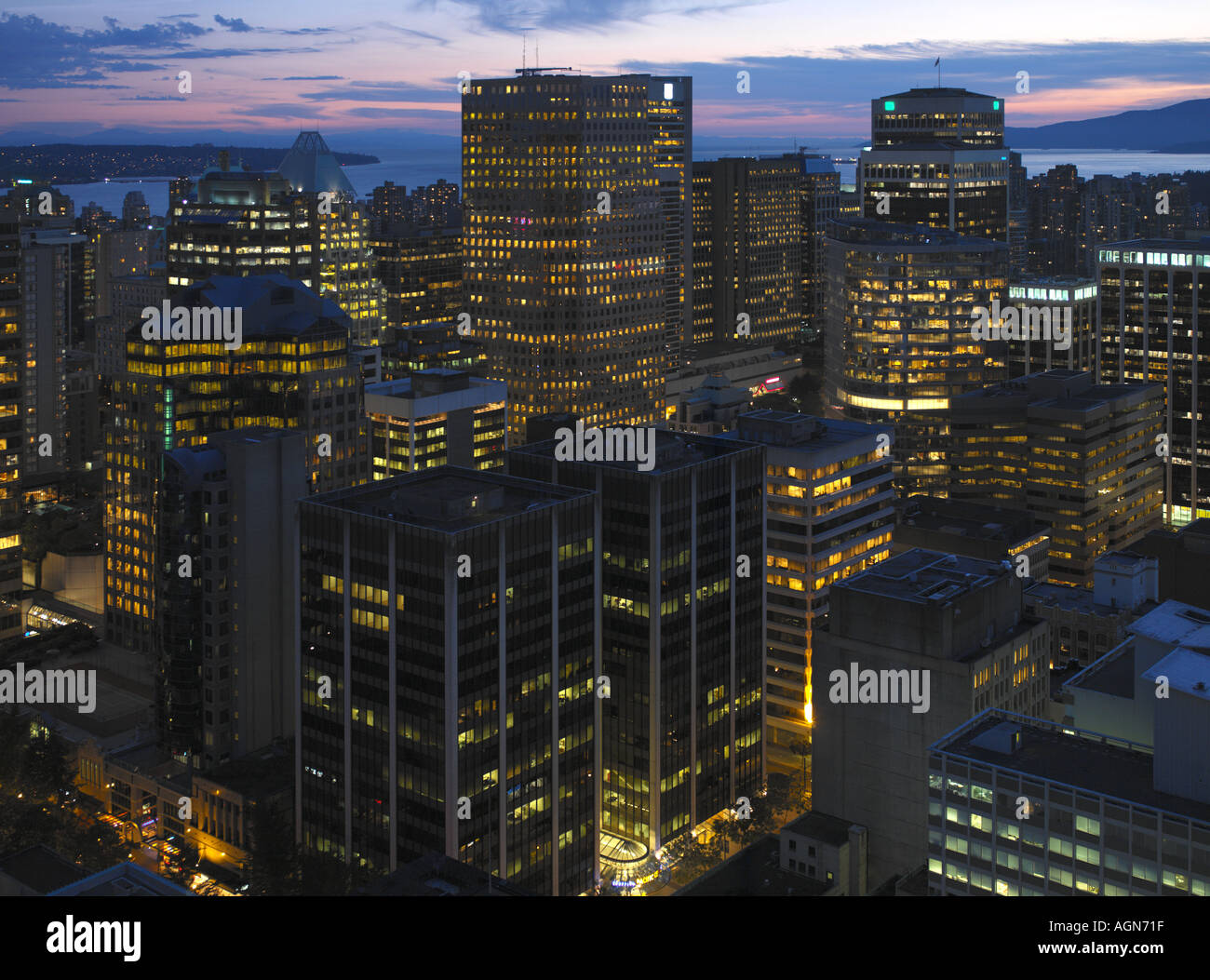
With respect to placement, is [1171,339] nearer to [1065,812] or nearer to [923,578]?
[923,578]

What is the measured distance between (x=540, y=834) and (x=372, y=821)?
8172 mm

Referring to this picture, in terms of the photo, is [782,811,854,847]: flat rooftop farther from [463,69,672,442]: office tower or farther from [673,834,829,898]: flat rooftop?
[463,69,672,442]: office tower

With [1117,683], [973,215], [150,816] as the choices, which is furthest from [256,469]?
[973,215]

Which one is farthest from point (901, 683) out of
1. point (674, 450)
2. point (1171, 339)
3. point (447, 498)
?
point (1171, 339)

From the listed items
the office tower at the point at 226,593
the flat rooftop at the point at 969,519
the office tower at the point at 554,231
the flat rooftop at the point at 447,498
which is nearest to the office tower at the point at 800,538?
the flat rooftop at the point at 447,498

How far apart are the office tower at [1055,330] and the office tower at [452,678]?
339 ft

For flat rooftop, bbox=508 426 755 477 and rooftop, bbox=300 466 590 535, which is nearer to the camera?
rooftop, bbox=300 466 590 535

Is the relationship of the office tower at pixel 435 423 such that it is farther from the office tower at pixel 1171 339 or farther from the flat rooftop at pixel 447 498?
the office tower at pixel 1171 339

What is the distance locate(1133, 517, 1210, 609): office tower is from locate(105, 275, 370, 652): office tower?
60.2m

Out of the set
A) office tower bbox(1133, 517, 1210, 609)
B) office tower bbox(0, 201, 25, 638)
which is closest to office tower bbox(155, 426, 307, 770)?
office tower bbox(0, 201, 25, 638)

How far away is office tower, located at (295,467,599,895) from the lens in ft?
223

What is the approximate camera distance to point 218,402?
109m

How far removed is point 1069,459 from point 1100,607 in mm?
30444
